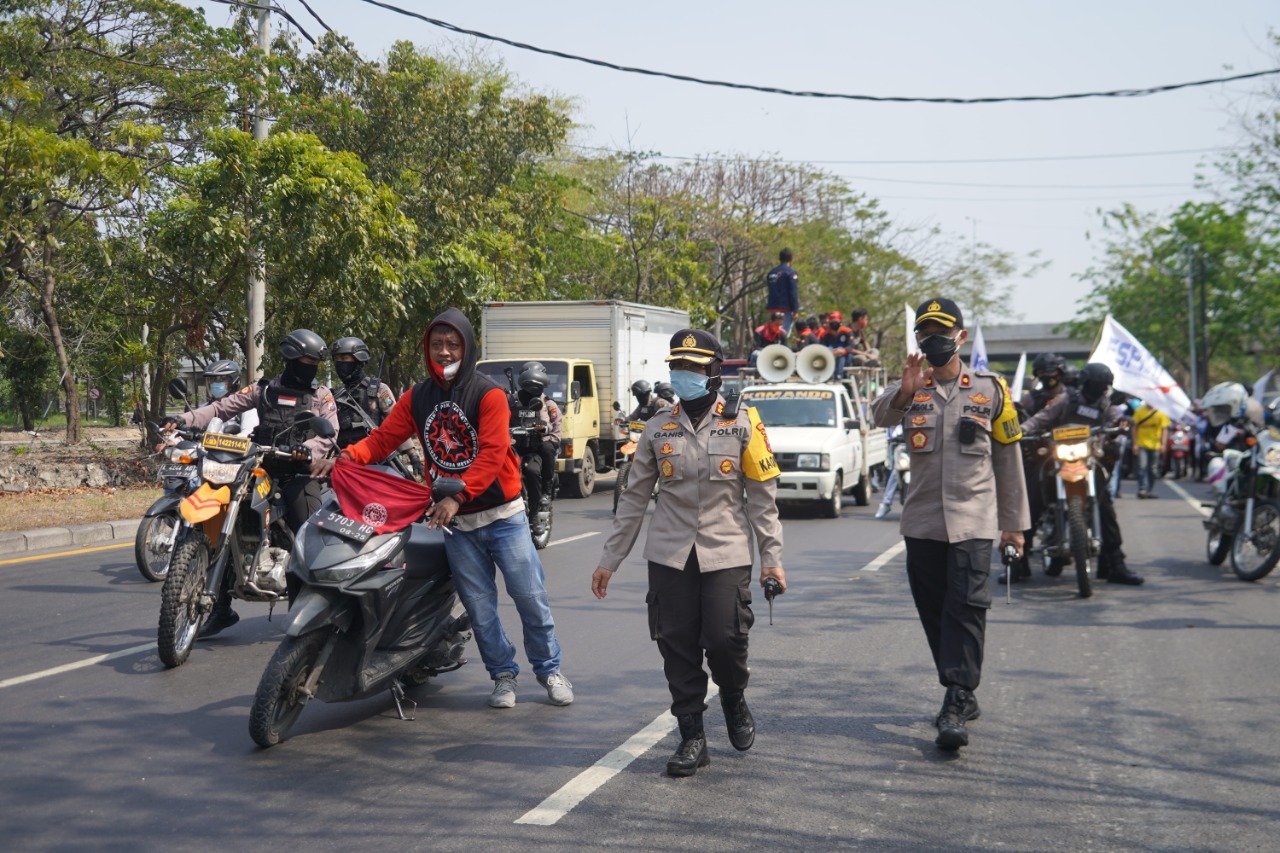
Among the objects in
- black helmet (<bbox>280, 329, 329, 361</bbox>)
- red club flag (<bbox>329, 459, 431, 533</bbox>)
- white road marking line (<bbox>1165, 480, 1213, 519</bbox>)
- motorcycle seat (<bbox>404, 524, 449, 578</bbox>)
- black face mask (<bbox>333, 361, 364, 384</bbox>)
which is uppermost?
black helmet (<bbox>280, 329, 329, 361</bbox>)

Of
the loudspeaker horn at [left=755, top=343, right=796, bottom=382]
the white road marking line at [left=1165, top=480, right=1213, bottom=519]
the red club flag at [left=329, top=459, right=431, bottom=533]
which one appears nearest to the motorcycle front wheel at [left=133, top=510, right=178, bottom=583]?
the red club flag at [left=329, top=459, right=431, bottom=533]

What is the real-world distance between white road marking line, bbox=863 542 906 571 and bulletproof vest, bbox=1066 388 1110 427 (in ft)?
6.36

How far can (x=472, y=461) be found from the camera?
5848 millimetres

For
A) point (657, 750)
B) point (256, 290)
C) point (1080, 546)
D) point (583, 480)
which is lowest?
point (657, 750)

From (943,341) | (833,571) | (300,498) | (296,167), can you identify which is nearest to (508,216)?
(296,167)

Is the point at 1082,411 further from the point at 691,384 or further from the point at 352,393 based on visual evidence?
the point at 691,384

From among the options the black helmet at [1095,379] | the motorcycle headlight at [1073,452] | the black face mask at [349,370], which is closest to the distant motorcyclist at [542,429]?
the black face mask at [349,370]

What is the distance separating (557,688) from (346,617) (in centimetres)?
124

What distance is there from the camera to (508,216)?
1090 inches

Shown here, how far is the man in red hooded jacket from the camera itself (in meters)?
5.87

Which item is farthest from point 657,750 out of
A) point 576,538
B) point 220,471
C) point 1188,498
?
point 1188,498

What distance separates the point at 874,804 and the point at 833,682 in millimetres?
2077

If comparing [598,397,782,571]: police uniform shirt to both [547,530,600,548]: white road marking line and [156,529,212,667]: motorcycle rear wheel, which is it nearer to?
[156,529,212,667]: motorcycle rear wheel

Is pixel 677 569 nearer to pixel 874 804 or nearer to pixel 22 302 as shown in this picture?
pixel 874 804
